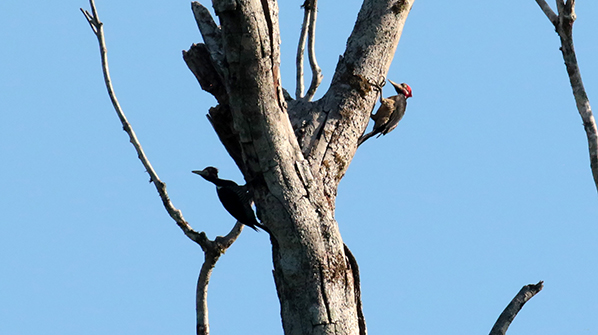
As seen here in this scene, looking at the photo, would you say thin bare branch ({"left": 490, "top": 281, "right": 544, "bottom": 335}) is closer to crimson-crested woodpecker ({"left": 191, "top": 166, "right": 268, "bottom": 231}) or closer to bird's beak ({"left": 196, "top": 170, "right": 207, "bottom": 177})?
crimson-crested woodpecker ({"left": 191, "top": 166, "right": 268, "bottom": 231})

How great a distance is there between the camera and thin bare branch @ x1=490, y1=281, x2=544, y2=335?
3.25 meters

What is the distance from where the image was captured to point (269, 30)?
3.36 m

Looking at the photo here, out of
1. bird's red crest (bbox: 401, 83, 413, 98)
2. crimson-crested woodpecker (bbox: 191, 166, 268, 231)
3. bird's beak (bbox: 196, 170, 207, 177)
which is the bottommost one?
crimson-crested woodpecker (bbox: 191, 166, 268, 231)

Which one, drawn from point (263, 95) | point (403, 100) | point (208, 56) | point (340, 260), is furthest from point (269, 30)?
point (403, 100)

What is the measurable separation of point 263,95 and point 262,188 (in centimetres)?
53

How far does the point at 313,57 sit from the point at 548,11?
2.19 metres

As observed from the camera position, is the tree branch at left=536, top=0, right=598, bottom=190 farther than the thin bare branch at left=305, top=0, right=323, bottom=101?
No

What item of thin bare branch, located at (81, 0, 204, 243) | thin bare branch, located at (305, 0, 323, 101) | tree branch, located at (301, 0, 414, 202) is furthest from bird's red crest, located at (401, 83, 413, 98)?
thin bare branch, located at (81, 0, 204, 243)

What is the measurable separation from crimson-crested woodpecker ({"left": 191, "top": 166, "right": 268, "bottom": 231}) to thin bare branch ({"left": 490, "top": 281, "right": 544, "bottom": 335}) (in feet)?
4.86

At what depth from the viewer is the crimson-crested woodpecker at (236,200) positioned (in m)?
4.23

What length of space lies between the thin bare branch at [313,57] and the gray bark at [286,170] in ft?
4.47

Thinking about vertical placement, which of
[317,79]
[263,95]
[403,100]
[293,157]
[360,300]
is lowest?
[360,300]

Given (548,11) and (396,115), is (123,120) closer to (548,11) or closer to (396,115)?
(548,11)

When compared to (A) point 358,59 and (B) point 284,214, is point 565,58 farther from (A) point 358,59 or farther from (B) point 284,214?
(B) point 284,214
